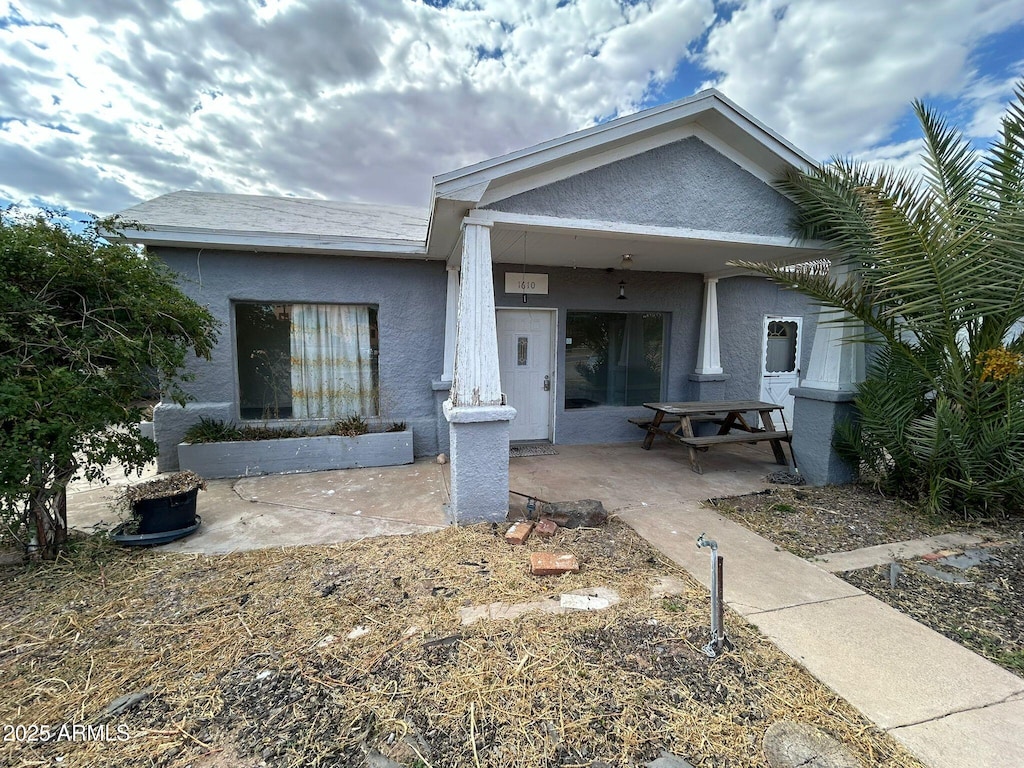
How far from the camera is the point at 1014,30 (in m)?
3.99

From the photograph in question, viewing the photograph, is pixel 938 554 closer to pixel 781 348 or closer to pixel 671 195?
pixel 671 195

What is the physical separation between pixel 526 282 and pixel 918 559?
5.36m

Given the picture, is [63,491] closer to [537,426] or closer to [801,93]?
[537,426]

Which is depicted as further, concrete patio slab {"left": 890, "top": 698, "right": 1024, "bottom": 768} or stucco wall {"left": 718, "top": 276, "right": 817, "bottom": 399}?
stucco wall {"left": 718, "top": 276, "right": 817, "bottom": 399}

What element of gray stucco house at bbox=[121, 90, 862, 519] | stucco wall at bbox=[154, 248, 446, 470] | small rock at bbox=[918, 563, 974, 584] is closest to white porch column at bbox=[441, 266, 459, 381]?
gray stucco house at bbox=[121, 90, 862, 519]

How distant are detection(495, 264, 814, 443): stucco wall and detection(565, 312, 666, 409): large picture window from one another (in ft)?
0.45

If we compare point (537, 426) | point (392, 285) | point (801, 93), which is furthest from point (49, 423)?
point (801, 93)

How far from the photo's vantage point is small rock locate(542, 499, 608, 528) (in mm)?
3840

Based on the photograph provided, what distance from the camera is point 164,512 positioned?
351cm

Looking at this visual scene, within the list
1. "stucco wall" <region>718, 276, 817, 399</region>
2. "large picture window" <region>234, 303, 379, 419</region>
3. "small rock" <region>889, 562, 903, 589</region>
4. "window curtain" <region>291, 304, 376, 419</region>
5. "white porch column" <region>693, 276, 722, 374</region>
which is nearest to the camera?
"small rock" <region>889, 562, 903, 589</region>

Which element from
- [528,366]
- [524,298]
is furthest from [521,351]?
[524,298]

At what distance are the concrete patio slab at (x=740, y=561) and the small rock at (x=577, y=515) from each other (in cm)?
37

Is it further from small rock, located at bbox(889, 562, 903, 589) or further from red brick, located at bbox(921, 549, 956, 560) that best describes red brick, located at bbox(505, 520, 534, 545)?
red brick, located at bbox(921, 549, 956, 560)

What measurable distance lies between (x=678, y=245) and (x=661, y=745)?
4831mm
